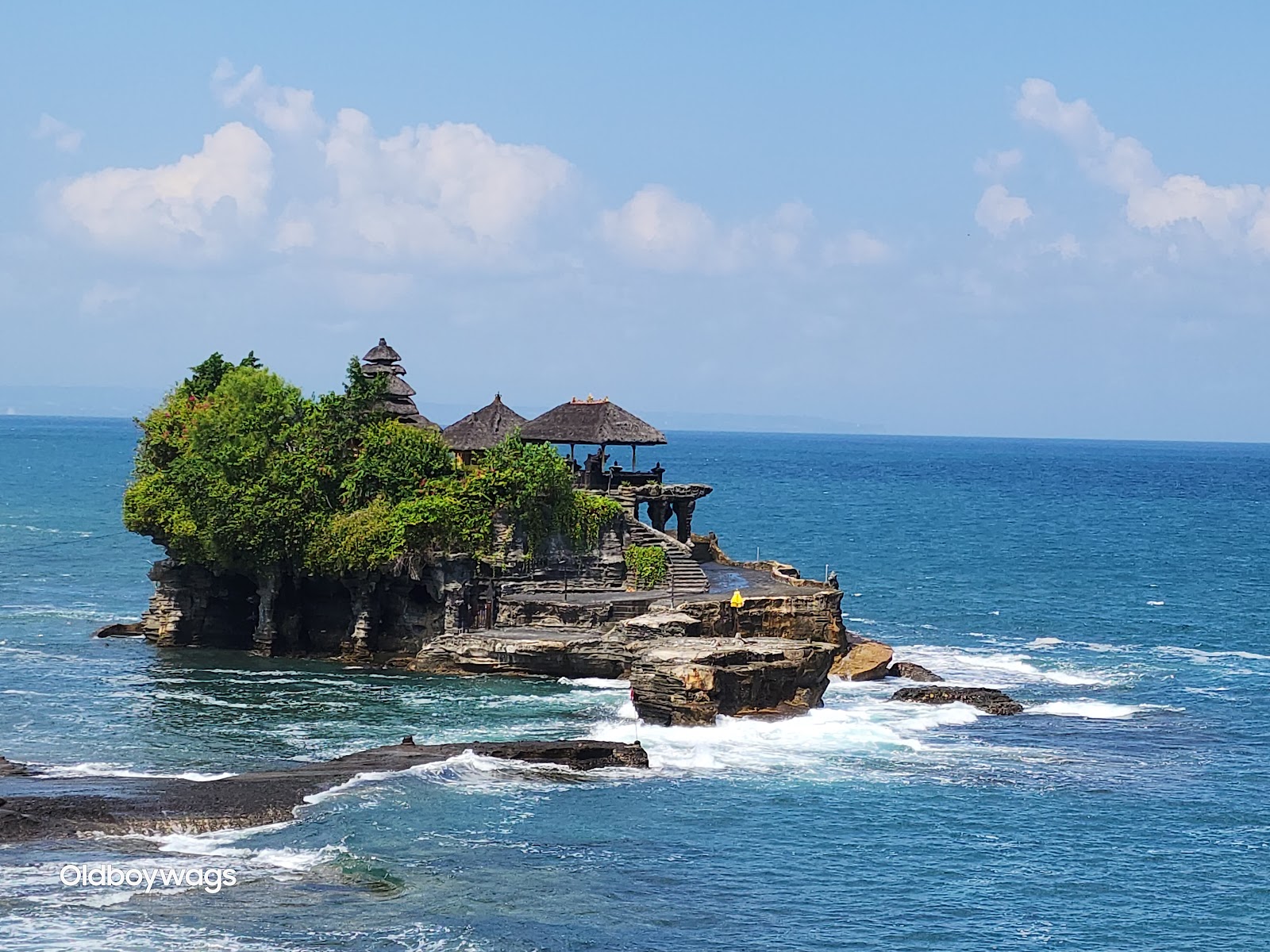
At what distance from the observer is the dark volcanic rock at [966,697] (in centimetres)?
6059

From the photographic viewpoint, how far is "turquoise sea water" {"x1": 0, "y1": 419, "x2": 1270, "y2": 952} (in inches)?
1431

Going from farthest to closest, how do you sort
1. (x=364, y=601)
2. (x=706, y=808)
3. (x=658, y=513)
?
1. (x=658, y=513)
2. (x=364, y=601)
3. (x=706, y=808)

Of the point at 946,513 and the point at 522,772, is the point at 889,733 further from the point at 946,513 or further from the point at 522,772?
the point at 946,513

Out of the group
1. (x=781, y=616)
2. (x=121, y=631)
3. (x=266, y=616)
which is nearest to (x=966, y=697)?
(x=781, y=616)

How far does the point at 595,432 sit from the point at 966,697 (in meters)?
21.4

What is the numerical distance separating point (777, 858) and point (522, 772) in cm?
986

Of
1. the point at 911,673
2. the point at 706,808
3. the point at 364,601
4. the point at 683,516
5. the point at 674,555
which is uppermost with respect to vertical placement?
the point at 683,516

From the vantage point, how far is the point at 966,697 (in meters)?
61.6

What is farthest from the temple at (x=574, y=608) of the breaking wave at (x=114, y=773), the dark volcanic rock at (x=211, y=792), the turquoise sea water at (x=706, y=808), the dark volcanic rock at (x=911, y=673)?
the breaking wave at (x=114, y=773)

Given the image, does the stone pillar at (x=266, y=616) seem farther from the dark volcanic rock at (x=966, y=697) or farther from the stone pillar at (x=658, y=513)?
the dark volcanic rock at (x=966, y=697)

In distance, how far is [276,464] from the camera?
6931 cm

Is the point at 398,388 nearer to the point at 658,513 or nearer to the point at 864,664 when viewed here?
the point at 658,513

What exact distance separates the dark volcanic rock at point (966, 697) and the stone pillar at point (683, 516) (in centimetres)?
1950

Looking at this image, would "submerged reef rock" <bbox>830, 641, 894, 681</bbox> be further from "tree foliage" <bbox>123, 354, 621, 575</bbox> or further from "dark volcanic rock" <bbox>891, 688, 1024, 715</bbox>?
"tree foliage" <bbox>123, 354, 621, 575</bbox>
